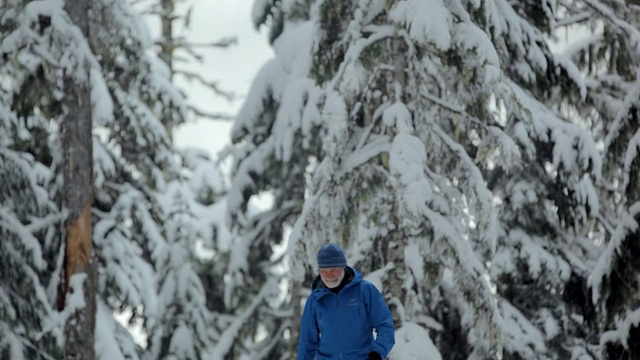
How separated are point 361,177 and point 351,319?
12.7 ft

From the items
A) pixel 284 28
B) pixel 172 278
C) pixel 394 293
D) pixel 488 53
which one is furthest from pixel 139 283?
pixel 488 53

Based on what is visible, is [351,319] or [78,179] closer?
[351,319]

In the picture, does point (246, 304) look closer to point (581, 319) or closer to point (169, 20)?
point (169, 20)

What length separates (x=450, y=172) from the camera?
36.7 feet

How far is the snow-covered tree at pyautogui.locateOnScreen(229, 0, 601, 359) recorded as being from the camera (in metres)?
10.4

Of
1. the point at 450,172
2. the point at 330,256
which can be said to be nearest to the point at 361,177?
the point at 450,172

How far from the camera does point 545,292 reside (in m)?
14.4

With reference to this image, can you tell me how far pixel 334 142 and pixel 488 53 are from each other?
1.87m

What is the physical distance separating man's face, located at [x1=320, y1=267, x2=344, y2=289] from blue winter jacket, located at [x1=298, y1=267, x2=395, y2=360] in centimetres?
7

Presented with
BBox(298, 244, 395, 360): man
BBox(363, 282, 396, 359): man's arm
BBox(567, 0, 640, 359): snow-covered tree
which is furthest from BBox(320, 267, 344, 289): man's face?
BBox(567, 0, 640, 359): snow-covered tree

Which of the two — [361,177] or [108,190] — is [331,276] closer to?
[361,177]

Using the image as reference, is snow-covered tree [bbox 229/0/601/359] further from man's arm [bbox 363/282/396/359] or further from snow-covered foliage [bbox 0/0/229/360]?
snow-covered foliage [bbox 0/0/229/360]

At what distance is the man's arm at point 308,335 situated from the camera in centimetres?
733

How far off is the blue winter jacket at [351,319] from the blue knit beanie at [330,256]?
258 mm
